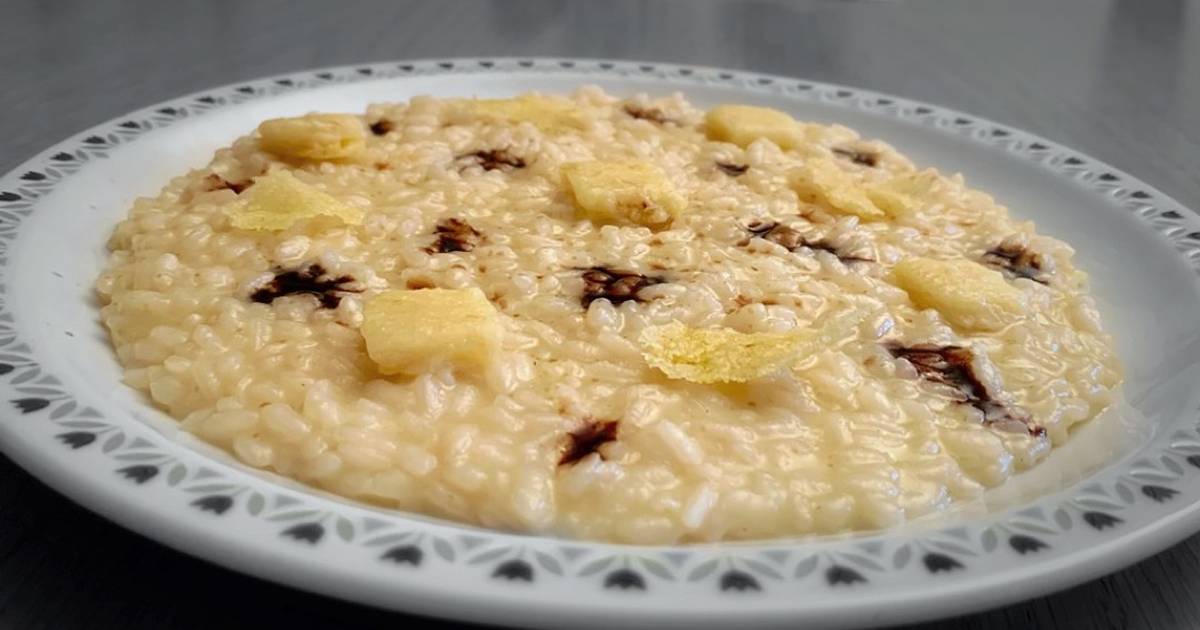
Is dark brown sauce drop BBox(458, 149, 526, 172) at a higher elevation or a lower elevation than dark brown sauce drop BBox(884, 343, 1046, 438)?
higher

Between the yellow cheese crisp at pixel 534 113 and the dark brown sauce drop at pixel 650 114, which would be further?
the dark brown sauce drop at pixel 650 114

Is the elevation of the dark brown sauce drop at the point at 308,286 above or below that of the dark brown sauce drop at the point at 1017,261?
above

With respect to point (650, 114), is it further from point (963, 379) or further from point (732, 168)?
point (963, 379)

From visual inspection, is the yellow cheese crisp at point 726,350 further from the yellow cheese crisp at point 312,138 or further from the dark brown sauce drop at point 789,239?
the yellow cheese crisp at point 312,138

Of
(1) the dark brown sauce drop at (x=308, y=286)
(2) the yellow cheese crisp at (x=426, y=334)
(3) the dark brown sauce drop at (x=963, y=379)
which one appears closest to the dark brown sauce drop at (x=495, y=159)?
(1) the dark brown sauce drop at (x=308, y=286)

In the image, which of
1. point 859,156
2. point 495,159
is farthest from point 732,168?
point 495,159

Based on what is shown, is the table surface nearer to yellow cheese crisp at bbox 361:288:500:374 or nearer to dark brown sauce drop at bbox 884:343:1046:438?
dark brown sauce drop at bbox 884:343:1046:438

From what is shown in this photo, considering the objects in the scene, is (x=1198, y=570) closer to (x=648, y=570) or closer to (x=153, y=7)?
(x=648, y=570)

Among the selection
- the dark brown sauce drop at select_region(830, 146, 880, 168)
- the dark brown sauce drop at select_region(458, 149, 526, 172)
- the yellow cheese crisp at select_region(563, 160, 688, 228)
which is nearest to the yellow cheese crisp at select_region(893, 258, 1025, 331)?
the yellow cheese crisp at select_region(563, 160, 688, 228)
